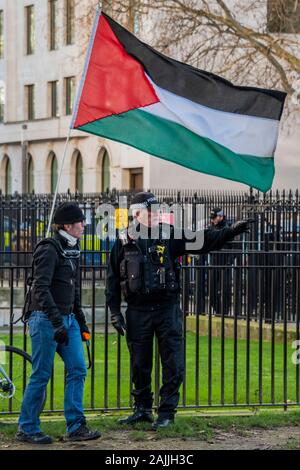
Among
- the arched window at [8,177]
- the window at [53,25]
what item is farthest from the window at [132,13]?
the arched window at [8,177]

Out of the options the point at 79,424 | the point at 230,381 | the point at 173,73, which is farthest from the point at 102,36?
the point at 230,381

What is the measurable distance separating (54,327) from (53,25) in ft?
154

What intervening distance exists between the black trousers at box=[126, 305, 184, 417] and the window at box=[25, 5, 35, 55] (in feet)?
161

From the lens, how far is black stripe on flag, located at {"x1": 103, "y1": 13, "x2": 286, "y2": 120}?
9922 millimetres

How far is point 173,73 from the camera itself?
10016mm

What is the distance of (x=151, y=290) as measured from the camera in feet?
30.4

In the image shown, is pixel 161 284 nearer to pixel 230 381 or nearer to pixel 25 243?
pixel 230 381

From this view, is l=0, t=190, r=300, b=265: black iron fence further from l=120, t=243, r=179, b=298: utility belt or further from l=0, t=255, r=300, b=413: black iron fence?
l=120, t=243, r=179, b=298: utility belt

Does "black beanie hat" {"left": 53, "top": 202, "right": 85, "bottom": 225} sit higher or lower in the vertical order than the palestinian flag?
lower

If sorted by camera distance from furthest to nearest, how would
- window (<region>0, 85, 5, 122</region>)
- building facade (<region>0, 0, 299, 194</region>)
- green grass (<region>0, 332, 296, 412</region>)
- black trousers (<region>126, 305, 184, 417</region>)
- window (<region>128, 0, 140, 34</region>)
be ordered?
window (<region>0, 85, 5, 122</region>)
building facade (<region>0, 0, 299, 194</region>)
window (<region>128, 0, 140, 34</region>)
green grass (<region>0, 332, 296, 412</region>)
black trousers (<region>126, 305, 184, 417</region>)

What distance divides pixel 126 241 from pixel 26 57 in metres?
49.5

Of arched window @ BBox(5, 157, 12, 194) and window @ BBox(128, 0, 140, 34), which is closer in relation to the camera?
window @ BBox(128, 0, 140, 34)

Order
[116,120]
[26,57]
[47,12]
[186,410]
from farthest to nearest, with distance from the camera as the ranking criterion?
[26,57] → [47,12] → [186,410] → [116,120]

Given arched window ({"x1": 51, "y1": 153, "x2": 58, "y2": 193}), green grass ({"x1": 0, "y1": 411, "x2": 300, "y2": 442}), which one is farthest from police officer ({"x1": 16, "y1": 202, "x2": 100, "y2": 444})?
arched window ({"x1": 51, "y1": 153, "x2": 58, "y2": 193})
